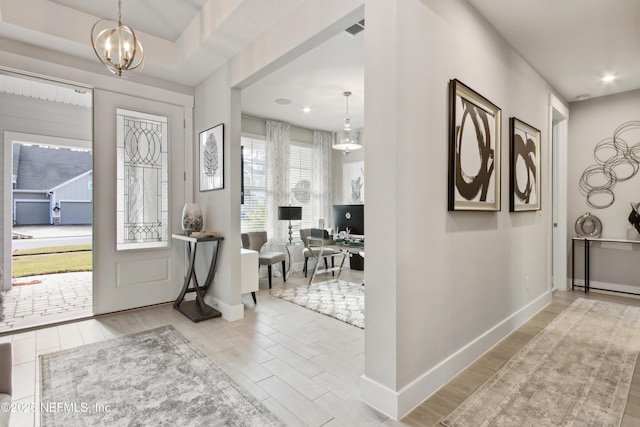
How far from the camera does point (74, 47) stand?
10.1 ft

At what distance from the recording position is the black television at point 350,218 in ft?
16.1

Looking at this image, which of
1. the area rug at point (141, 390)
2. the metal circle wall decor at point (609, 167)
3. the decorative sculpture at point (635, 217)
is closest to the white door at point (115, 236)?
the area rug at point (141, 390)

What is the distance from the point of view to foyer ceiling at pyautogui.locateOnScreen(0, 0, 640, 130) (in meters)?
2.52

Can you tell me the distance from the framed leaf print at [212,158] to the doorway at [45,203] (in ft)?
3.85

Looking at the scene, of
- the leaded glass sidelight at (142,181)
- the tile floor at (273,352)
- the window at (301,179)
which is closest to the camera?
the tile floor at (273,352)

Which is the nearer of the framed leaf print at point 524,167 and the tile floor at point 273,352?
the tile floor at point 273,352

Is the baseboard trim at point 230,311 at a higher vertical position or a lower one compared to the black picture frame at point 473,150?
lower

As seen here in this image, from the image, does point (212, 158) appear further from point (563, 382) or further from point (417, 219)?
point (563, 382)

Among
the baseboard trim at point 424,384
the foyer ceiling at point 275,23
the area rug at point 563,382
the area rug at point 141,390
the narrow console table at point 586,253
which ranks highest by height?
the foyer ceiling at point 275,23

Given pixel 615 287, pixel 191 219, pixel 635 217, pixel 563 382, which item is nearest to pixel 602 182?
pixel 635 217

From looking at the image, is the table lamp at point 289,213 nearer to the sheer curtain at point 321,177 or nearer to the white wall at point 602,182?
the sheer curtain at point 321,177

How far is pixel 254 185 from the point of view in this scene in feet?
18.6

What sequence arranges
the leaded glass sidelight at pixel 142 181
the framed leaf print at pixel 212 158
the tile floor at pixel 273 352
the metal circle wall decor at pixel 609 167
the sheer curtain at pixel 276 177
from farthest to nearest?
the sheer curtain at pixel 276 177
the metal circle wall decor at pixel 609 167
the leaded glass sidelight at pixel 142 181
the framed leaf print at pixel 212 158
the tile floor at pixel 273 352

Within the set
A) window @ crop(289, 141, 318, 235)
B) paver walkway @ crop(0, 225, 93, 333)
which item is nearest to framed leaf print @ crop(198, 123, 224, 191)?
paver walkway @ crop(0, 225, 93, 333)
